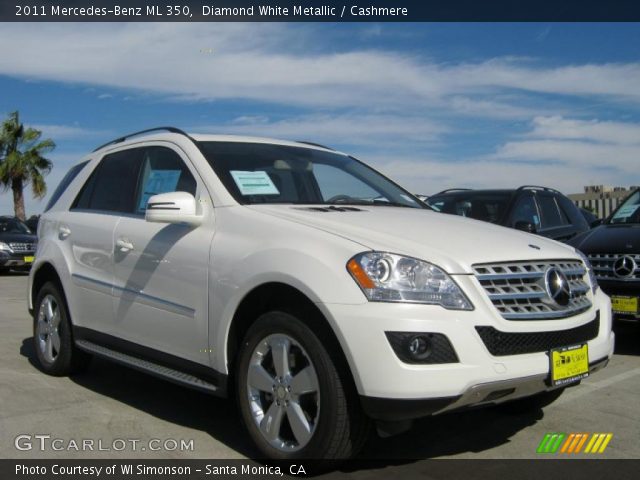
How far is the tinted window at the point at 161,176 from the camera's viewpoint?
4426 millimetres

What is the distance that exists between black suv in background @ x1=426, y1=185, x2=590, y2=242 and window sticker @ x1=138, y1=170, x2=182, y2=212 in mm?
4595

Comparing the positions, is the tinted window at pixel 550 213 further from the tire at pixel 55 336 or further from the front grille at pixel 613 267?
the tire at pixel 55 336

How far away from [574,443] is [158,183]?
3005mm

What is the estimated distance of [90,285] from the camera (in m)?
4.94

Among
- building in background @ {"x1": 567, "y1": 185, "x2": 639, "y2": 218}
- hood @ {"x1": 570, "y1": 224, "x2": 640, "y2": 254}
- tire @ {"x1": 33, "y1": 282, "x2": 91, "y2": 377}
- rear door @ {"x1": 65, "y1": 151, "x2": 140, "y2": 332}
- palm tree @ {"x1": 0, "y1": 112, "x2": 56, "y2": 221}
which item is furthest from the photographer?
palm tree @ {"x1": 0, "y1": 112, "x2": 56, "y2": 221}

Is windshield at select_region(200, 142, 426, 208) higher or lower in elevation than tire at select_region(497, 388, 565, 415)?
higher

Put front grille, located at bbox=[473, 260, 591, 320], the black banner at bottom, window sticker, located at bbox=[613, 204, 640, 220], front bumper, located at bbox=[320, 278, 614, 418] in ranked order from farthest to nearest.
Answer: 1. window sticker, located at bbox=[613, 204, 640, 220]
2. the black banner at bottom
3. front grille, located at bbox=[473, 260, 591, 320]
4. front bumper, located at bbox=[320, 278, 614, 418]

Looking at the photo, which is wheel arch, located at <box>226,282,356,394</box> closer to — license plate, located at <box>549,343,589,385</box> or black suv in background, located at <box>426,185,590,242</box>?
license plate, located at <box>549,343,589,385</box>

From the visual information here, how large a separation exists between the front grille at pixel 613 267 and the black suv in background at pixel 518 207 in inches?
75.3

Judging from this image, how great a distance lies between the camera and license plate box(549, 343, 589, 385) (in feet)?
10.9

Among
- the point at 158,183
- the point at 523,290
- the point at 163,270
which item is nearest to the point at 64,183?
the point at 158,183

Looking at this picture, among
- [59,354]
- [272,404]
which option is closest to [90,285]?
[59,354]

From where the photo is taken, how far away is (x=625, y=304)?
19.7ft

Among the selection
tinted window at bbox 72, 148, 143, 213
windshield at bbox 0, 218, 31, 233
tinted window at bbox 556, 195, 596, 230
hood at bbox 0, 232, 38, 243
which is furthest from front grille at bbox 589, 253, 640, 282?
windshield at bbox 0, 218, 31, 233
